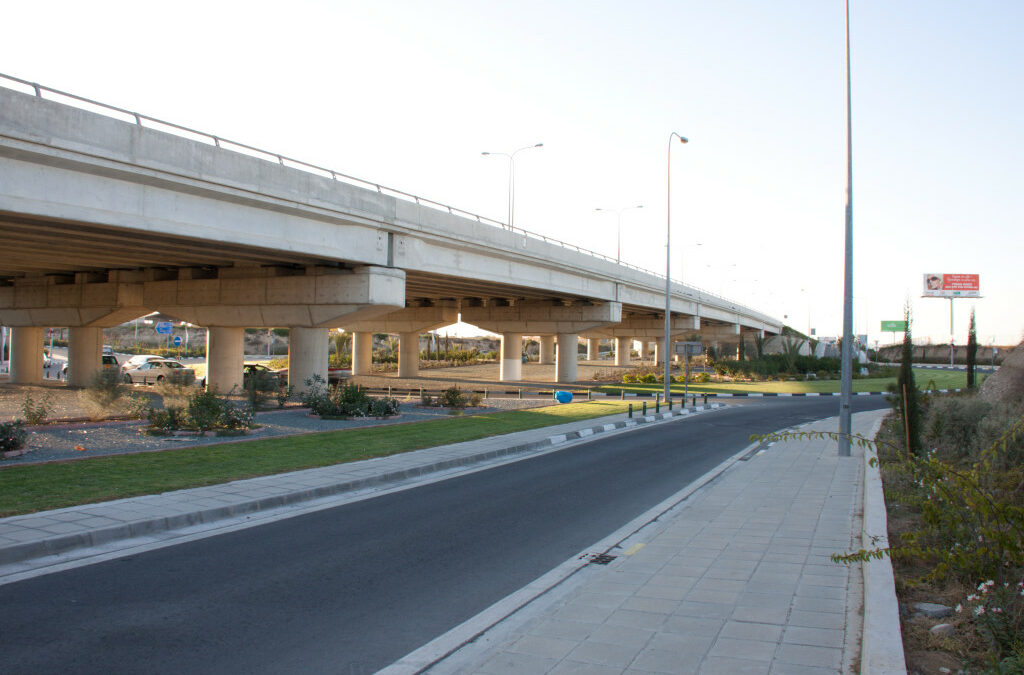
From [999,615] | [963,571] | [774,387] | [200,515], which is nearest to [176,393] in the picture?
[200,515]

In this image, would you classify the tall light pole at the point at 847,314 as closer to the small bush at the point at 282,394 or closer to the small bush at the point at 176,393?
the small bush at the point at 176,393

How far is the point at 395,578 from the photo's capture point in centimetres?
691

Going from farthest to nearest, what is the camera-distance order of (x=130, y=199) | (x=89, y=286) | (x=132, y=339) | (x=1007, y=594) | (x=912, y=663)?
(x=132, y=339)
(x=89, y=286)
(x=130, y=199)
(x=1007, y=594)
(x=912, y=663)

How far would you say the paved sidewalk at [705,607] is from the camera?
4867 mm

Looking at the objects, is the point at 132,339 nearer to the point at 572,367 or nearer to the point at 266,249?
the point at 572,367

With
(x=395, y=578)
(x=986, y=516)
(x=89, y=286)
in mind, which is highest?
(x=89, y=286)

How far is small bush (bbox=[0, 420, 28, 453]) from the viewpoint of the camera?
13.4m

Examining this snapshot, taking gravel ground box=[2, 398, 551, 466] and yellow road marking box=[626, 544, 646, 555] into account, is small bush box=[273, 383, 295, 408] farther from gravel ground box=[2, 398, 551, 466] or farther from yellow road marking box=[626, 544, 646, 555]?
yellow road marking box=[626, 544, 646, 555]

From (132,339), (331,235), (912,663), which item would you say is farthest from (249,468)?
(132,339)

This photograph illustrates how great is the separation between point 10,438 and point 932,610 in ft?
47.7

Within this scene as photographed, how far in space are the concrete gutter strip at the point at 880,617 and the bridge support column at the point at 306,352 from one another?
78.9 ft

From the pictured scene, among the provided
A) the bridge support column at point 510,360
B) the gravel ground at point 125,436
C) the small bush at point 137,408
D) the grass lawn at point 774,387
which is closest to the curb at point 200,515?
the gravel ground at point 125,436

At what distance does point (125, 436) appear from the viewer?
16688mm

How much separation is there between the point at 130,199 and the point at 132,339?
10722cm
